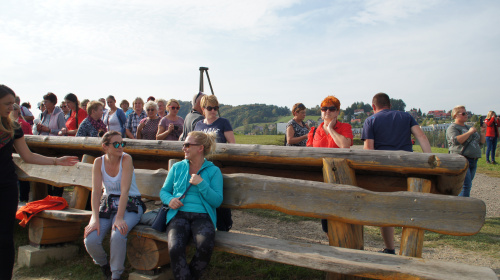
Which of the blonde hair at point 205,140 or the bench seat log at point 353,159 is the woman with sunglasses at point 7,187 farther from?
the blonde hair at point 205,140

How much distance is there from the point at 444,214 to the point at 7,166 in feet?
11.9

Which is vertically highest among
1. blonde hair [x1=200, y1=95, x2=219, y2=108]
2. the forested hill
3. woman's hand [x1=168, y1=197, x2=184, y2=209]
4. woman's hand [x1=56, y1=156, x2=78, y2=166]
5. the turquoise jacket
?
the forested hill

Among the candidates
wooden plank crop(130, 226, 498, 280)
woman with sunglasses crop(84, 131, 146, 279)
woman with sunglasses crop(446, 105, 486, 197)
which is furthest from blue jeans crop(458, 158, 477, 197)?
woman with sunglasses crop(84, 131, 146, 279)

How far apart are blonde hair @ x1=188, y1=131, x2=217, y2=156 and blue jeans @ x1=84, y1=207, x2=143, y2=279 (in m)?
0.98

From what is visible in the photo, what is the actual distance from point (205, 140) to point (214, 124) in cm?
91

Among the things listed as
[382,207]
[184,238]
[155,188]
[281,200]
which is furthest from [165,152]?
[382,207]

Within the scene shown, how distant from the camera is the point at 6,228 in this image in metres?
3.15

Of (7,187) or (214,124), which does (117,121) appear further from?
(7,187)

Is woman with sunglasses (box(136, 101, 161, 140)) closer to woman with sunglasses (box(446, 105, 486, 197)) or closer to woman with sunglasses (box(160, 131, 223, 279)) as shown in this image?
woman with sunglasses (box(160, 131, 223, 279))

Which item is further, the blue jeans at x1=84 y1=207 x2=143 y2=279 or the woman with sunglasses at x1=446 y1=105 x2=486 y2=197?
the woman with sunglasses at x1=446 y1=105 x2=486 y2=197

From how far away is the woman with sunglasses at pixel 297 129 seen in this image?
19.4 ft

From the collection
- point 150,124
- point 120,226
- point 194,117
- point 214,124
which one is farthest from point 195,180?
point 150,124

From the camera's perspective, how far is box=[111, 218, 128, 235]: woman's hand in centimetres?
345

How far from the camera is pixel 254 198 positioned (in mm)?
3439
